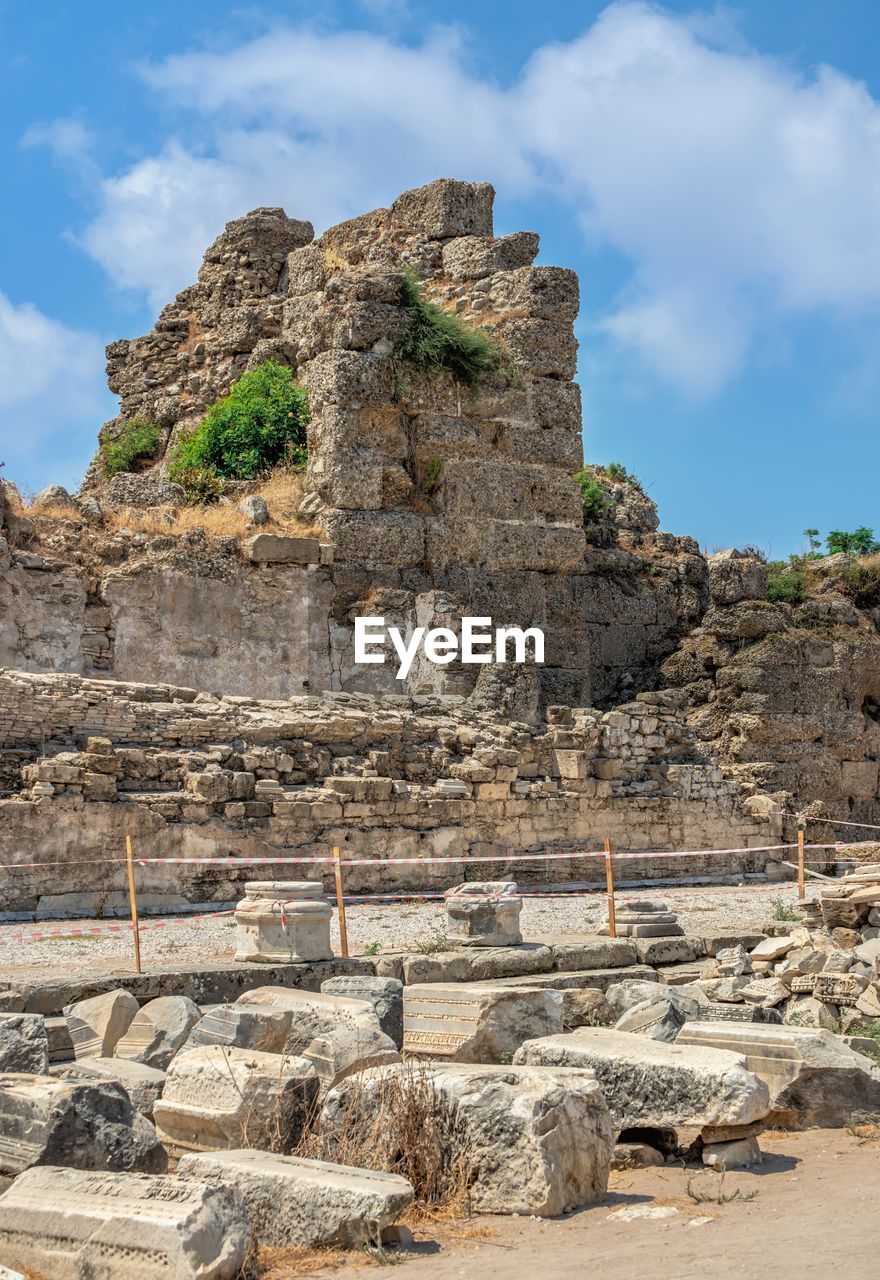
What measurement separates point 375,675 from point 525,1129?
45.5 ft

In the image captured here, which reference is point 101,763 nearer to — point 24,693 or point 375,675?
point 24,693

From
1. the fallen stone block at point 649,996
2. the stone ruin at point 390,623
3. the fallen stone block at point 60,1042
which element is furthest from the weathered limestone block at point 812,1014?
the stone ruin at point 390,623

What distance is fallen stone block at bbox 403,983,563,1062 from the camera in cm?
752

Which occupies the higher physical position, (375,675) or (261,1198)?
(375,675)

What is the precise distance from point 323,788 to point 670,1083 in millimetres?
8318

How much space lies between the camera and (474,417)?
21.4m

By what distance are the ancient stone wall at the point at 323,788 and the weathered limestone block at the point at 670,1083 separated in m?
6.64

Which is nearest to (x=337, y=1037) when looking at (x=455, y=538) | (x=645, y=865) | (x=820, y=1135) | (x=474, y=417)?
(x=820, y=1135)

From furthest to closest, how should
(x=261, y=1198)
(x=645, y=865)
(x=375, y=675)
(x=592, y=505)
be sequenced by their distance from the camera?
(x=592, y=505) → (x=375, y=675) → (x=645, y=865) → (x=261, y=1198)

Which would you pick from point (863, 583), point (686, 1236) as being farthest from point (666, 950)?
point (863, 583)

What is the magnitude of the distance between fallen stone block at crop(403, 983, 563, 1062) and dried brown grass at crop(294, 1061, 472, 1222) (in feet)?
6.01

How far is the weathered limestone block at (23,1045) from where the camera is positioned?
6.39 metres

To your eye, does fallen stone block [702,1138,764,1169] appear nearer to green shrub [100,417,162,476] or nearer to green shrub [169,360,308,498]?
green shrub [169,360,308,498]

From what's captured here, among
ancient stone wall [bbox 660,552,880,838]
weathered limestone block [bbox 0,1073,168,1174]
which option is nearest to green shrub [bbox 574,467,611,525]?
ancient stone wall [bbox 660,552,880,838]
